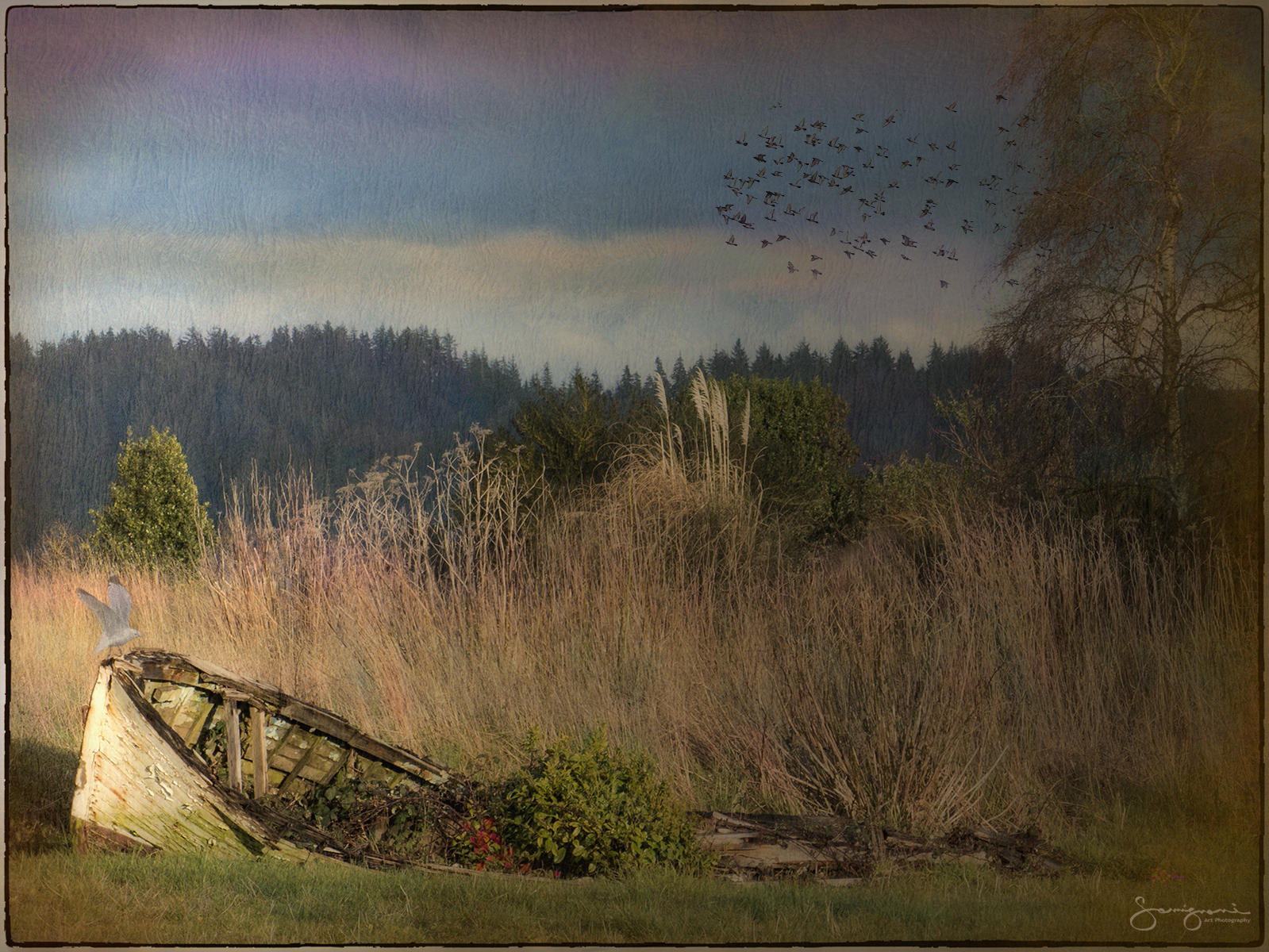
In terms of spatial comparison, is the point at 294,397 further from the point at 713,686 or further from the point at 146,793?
the point at 713,686

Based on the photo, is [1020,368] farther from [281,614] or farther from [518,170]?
[281,614]

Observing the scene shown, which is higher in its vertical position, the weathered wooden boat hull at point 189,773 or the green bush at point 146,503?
the green bush at point 146,503

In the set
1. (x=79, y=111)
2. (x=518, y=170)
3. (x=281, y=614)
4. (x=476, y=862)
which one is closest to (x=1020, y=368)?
(x=518, y=170)

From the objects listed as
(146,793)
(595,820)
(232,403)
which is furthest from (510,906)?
(232,403)

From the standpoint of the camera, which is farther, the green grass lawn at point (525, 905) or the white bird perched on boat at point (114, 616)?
the white bird perched on boat at point (114, 616)

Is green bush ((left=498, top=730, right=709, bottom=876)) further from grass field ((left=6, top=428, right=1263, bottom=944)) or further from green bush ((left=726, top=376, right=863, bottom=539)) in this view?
green bush ((left=726, top=376, right=863, bottom=539))

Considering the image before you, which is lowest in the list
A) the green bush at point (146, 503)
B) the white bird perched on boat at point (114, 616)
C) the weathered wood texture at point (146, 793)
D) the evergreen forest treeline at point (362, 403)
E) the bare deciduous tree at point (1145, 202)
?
the weathered wood texture at point (146, 793)

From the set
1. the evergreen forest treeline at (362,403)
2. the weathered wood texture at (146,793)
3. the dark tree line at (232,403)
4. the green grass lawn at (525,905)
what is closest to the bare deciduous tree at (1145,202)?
the evergreen forest treeline at (362,403)

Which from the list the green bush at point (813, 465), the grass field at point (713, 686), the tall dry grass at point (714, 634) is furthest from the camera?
the green bush at point (813, 465)

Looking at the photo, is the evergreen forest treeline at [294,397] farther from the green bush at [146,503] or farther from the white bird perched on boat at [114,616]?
the white bird perched on boat at [114,616]

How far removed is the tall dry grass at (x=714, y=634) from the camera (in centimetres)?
459

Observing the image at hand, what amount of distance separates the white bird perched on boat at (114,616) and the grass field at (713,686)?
62 millimetres

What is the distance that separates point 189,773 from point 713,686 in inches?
85.7

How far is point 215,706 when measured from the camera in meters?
4.81
